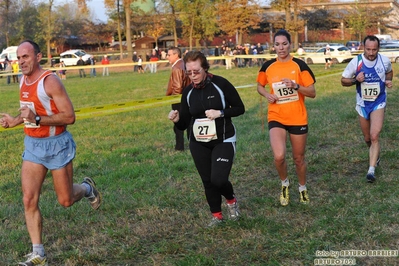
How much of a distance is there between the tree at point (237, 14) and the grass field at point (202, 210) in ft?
157

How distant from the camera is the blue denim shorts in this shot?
5.06 m

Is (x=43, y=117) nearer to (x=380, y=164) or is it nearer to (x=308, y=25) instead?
(x=380, y=164)

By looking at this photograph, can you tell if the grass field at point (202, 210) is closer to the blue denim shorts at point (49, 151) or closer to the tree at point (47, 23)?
the blue denim shorts at point (49, 151)

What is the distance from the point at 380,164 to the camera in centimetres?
838

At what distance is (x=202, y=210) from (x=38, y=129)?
2303 mm

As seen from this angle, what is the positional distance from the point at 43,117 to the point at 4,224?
2.08m

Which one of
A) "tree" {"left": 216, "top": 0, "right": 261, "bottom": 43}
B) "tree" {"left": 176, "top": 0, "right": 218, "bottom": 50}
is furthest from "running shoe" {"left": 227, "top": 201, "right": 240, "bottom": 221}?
"tree" {"left": 176, "top": 0, "right": 218, "bottom": 50}

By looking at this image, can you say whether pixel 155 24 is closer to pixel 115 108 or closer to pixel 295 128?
pixel 115 108

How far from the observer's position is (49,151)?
5.06 meters

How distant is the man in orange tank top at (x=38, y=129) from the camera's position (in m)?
4.96

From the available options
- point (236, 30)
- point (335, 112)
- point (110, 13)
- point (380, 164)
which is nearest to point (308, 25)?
point (236, 30)

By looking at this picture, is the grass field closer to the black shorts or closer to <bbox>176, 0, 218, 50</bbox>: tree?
the black shorts

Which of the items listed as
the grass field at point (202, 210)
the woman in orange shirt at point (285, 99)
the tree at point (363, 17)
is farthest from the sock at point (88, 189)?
the tree at point (363, 17)

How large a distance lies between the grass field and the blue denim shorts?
91 cm
